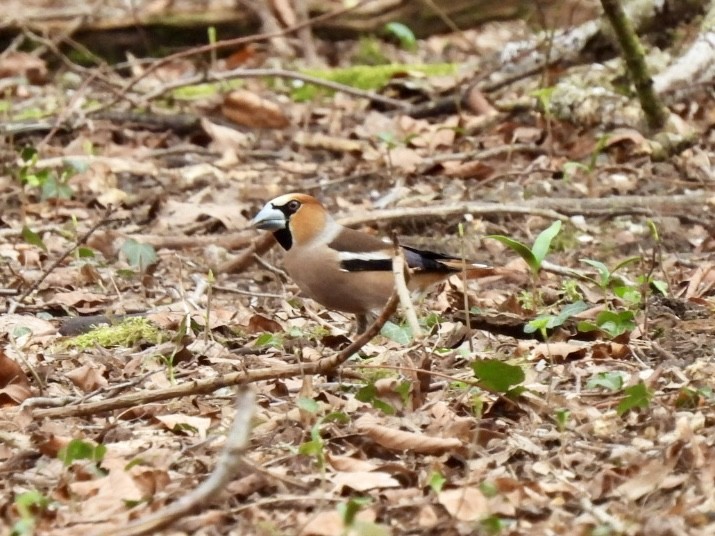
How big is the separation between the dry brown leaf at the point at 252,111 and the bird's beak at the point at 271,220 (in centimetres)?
380

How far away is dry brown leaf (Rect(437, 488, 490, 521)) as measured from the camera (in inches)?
117

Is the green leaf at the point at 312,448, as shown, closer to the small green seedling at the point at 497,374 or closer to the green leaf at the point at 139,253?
the small green seedling at the point at 497,374

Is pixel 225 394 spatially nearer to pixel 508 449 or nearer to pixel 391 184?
pixel 508 449

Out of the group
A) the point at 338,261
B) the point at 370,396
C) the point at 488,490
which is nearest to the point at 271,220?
the point at 338,261

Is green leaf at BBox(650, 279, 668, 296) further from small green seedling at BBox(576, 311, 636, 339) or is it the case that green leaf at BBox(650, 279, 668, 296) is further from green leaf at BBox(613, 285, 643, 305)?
small green seedling at BBox(576, 311, 636, 339)

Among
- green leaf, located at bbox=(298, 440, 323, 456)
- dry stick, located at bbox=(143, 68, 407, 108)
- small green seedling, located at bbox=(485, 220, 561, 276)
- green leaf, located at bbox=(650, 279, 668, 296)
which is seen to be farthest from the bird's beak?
dry stick, located at bbox=(143, 68, 407, 108)

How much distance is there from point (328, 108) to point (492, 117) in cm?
168

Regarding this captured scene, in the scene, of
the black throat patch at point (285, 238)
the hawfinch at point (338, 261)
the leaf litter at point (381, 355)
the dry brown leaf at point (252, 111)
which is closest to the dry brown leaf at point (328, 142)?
the leaf litter at point (381, 355)

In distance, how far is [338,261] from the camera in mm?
4941

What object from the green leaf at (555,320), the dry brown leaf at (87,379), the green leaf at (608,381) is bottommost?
the green leaf at (608,381)

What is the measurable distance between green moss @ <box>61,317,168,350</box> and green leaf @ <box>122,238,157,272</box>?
2.90ft

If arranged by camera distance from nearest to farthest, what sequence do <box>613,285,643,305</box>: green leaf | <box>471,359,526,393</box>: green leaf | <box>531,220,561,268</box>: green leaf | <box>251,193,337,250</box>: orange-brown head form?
<box>471,359,526,393</box>: green leaf
<box>531,220,561,268</box>: green leaf
<box>613,285,643,305</box>: green leaf
<box>251,193,337,250</box>: orange-brown head

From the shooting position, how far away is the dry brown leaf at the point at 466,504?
2.97 m

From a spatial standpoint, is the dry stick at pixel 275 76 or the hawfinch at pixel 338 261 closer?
the hawfinch at pixel 338 261
